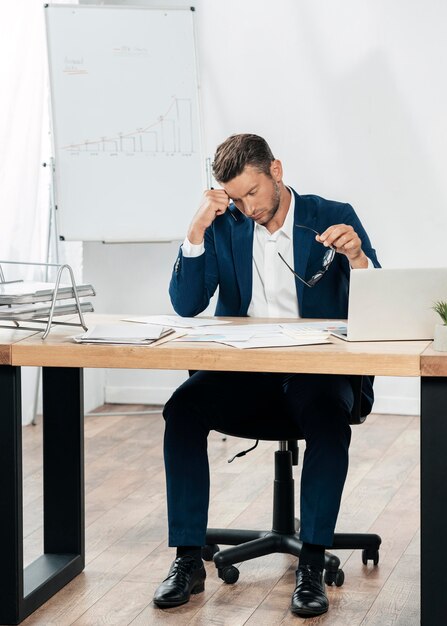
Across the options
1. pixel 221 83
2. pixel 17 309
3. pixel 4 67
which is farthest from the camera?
pixel 221 83

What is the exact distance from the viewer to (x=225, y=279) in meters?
2.91

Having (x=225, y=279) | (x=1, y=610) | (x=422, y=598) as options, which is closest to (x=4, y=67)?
(x=225, y=279)

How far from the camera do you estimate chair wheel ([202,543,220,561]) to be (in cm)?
285

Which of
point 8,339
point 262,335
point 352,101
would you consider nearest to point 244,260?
point 262,335

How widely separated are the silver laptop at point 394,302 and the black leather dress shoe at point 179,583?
0.73 meters

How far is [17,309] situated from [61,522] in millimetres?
746

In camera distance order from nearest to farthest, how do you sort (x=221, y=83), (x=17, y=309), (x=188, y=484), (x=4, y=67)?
(x=17, y=309) → (x=188, y=484) → (x=4, y=67) → (x=221, y=83)

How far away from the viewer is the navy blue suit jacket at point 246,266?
111 inches

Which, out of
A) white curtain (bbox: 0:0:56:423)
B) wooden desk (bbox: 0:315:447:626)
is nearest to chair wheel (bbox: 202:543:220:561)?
wooden desk (bbox: 0:315:447:626)

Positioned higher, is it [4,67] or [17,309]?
[4,67]

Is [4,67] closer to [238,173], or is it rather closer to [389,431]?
[238,173]

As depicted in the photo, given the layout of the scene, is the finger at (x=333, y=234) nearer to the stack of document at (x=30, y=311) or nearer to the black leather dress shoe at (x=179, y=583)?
the stack of document at (x=30, y=311)

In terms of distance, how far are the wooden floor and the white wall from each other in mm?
923

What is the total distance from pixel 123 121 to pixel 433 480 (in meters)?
2.70
